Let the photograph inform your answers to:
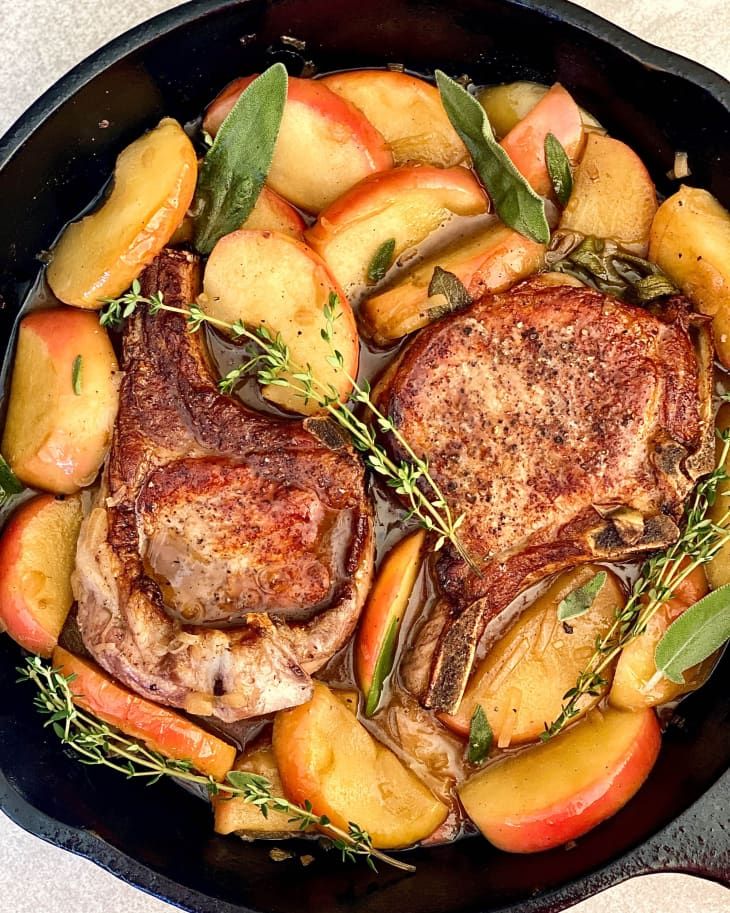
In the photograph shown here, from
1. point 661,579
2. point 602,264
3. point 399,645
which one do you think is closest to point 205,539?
point 399,645

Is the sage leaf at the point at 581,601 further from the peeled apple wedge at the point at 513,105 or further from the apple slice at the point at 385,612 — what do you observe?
the peeled apple wedge at the point at 513,105

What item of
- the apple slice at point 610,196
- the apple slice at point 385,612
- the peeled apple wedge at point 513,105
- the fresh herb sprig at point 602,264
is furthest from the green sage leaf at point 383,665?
the peeled apple wedge at point 513,105

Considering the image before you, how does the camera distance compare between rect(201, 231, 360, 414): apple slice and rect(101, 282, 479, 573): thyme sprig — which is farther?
rect(201, 231, 360, 414): apple slice

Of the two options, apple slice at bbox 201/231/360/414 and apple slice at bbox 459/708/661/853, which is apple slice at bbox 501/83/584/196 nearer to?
apple slice at bbox 201/231/360/414

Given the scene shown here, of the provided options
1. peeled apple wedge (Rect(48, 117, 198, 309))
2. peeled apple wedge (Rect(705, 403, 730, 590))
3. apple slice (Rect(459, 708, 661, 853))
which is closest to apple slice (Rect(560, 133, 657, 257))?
peeled apple wedge (Rect(705, 403, 730, 590))

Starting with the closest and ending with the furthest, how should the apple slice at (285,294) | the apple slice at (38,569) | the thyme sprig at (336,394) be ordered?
the thyme sprig at (336,394)
the apple slice at (285,294)
the apple slice at (38,569)

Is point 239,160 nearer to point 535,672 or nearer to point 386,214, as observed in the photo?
point 386,214

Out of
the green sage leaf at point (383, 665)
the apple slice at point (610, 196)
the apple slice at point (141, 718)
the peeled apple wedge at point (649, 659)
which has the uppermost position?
the apple slice at point (610, 196)
